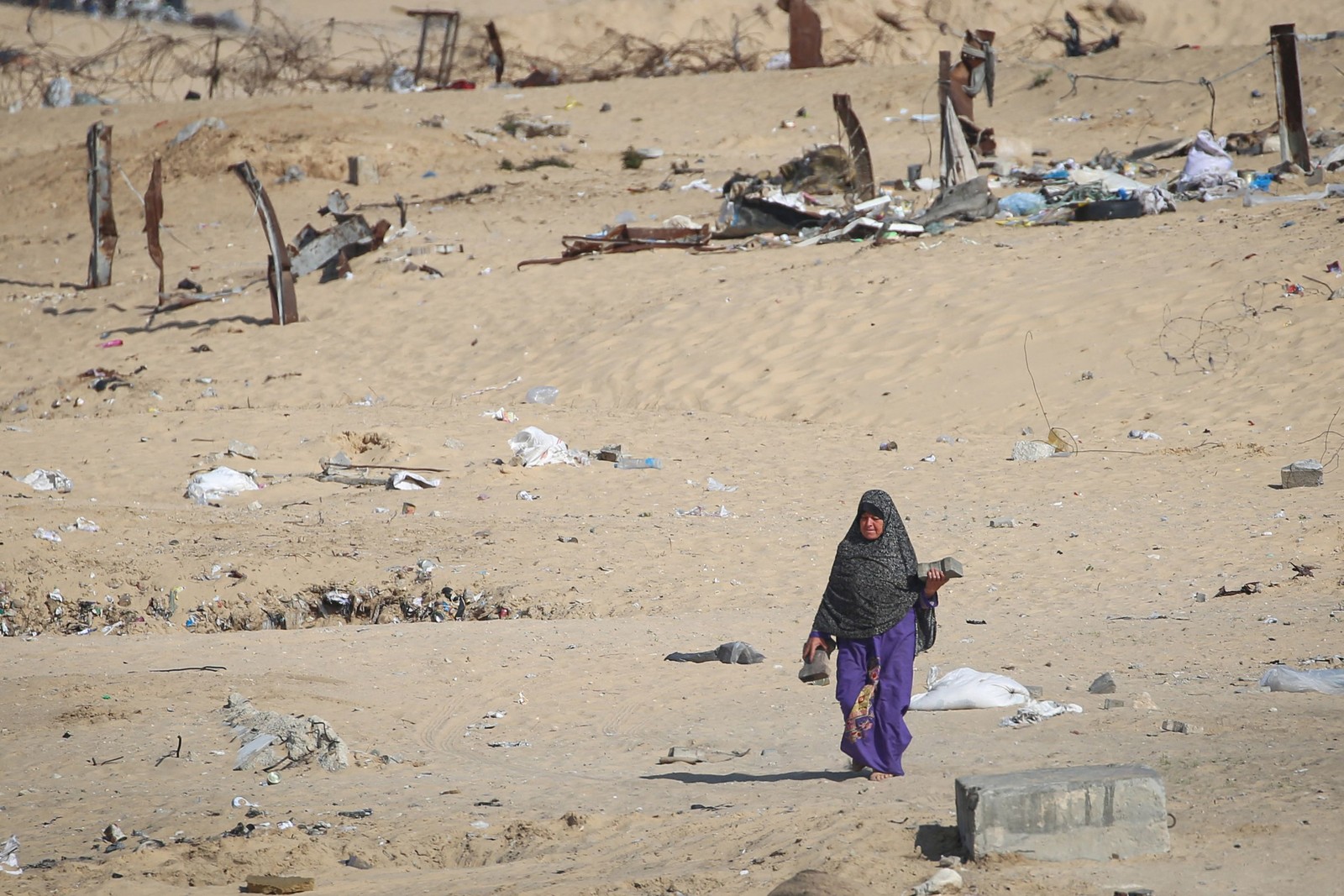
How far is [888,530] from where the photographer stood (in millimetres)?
4168

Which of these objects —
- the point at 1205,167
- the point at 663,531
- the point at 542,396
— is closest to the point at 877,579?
the point at 663,531

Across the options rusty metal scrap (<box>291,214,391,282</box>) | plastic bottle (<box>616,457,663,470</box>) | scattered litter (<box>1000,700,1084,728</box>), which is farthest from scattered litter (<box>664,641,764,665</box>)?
rusty metal scrap (<box>291,214,391,282</box>)

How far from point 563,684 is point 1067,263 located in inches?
313

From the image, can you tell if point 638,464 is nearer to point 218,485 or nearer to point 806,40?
point 218,485

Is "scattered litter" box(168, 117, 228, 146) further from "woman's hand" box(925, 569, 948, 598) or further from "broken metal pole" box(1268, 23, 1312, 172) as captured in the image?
"woman's hand" box(925, 569, 948, 598)

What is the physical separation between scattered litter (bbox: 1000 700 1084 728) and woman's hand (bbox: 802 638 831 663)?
0.81 m

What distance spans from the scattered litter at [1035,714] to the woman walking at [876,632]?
2.11ft

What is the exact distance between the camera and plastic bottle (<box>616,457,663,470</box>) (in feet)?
29.8

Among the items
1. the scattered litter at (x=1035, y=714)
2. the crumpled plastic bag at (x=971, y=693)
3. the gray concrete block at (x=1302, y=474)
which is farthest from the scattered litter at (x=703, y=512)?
the scattered litter at (x=1035, y=714)

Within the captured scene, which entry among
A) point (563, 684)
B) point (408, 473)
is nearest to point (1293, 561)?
point (563, 684)

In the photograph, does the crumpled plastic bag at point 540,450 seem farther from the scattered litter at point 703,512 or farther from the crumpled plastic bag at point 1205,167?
the crumpled plastic bag at point 1205,167

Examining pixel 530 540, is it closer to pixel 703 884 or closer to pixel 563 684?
pixel 563 684

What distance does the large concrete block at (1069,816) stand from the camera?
3.18 m

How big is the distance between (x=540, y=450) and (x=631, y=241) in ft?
20.8
